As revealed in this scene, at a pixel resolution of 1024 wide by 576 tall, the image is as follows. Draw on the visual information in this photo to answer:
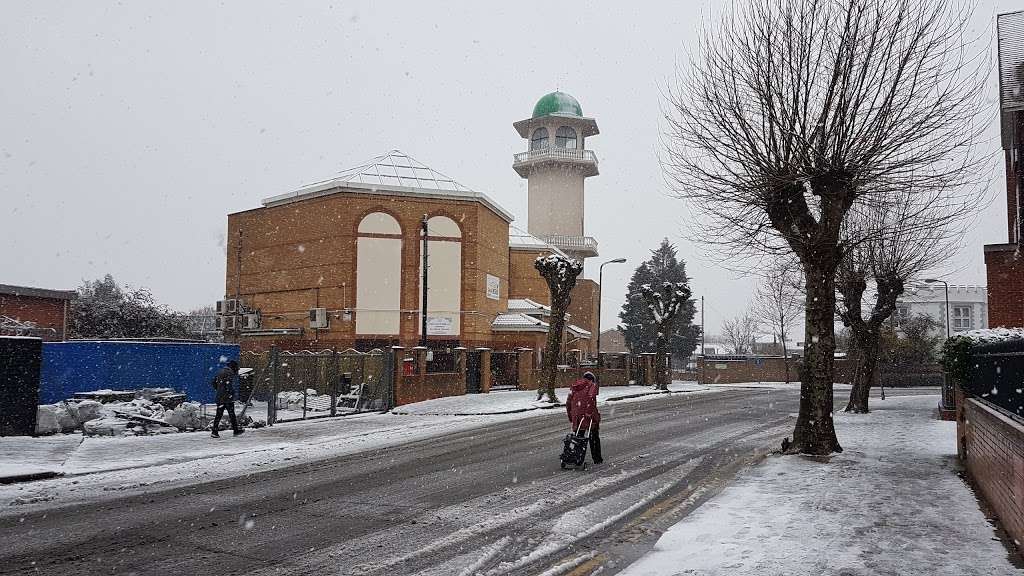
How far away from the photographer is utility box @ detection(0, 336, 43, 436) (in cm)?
1388

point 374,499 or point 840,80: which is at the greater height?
point 840,80

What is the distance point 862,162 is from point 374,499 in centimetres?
938

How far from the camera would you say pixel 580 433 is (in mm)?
11133

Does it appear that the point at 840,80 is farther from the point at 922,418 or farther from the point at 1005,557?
the point at 922,418

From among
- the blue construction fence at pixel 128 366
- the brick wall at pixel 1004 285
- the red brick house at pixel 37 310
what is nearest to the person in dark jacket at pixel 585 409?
the blue construction fence at pixel 128 366

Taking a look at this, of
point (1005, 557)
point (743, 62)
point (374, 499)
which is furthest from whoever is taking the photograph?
point (743, 62)

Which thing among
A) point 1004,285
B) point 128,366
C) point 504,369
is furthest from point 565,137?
point 128,366

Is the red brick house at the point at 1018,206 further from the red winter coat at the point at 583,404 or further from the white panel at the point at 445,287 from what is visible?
the white panel at the point at 445,287

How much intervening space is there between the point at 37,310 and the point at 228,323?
9388mm

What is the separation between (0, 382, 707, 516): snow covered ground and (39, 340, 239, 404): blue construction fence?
4521 mm

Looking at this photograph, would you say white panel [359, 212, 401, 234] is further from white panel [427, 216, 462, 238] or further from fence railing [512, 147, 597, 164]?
fence railing [512, 147, 597, 164]

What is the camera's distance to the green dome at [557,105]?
6166 cm

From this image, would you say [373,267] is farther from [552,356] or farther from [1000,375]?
[1000,375]

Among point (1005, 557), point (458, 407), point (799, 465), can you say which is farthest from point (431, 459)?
point (458, 407)
